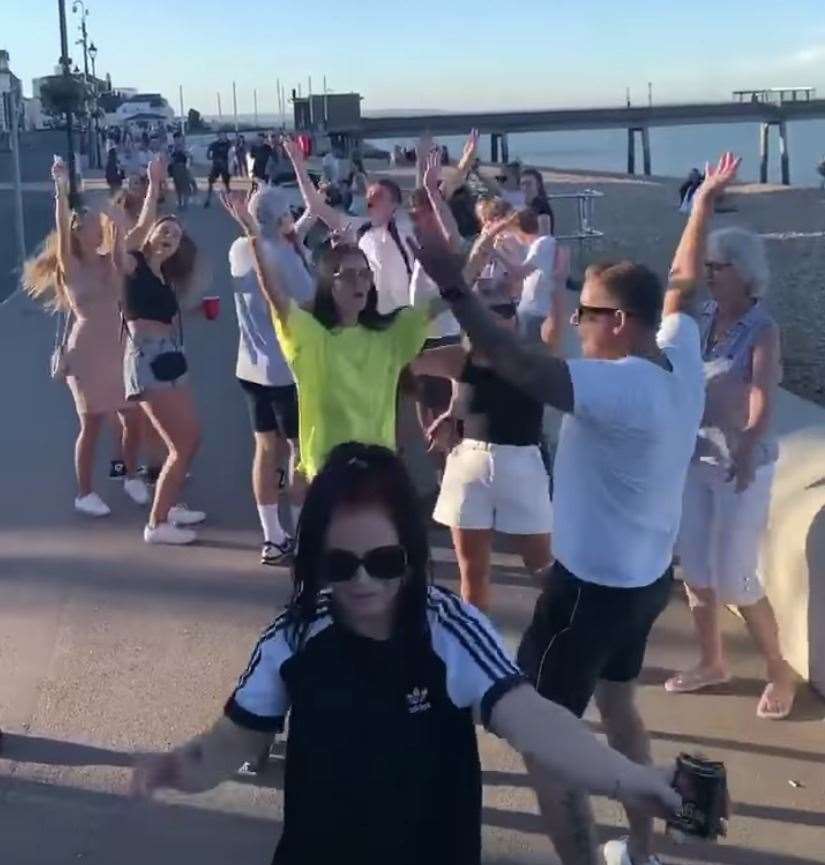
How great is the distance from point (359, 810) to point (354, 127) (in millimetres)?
59802

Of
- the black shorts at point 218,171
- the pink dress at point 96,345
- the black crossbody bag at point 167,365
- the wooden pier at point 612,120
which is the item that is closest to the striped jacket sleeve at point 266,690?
the black crossbody bag at point 167,365

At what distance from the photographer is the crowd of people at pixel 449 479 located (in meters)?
2.20

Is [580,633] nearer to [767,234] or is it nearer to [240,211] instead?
[240,211]

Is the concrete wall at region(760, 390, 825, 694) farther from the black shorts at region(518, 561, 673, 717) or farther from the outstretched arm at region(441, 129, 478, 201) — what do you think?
the outstretched arm at region(441, 129, 478, 201)

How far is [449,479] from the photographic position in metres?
4.64

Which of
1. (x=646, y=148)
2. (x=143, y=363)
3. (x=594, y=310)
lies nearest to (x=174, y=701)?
(x=143, y=363)

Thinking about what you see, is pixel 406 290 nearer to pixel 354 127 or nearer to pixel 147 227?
pixel 147 227

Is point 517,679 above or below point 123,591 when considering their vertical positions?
above

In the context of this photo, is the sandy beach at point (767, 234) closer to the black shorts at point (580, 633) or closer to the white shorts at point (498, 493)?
the white shorts at point (498, 493)

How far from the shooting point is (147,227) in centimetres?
664

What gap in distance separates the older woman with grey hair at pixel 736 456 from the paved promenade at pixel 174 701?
1.20 ft

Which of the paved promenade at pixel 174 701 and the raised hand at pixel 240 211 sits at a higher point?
the raised hand at pixel 240 211

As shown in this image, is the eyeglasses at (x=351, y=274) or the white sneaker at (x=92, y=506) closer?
the eyeglasses at (x=351, y=274)

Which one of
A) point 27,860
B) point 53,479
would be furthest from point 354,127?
point 27,860
